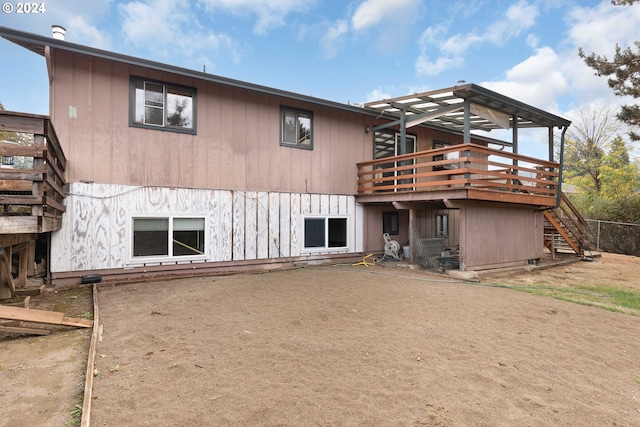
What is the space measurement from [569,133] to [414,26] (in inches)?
A: 671

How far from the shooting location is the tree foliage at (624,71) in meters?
10.8

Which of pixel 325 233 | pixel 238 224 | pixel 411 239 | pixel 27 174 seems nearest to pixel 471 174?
pixel 411 239

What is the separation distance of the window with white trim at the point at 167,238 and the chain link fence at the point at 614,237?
17206mm

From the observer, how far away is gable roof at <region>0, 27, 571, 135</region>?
639cm

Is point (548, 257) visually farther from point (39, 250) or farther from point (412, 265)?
point (39, 250)

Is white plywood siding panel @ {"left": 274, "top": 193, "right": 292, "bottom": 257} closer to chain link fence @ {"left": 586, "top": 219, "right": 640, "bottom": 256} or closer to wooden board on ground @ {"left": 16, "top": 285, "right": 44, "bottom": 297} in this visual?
wooden board on ground @ {"left": 16, "top": 285, "right": 44, "bottom": 297}

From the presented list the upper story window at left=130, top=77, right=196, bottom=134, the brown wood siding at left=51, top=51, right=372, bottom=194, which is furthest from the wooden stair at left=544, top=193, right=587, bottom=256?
the upper story window at left=130, top=77, right=196, bottom=134

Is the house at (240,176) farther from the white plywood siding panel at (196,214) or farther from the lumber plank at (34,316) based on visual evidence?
the lumber plank at (34,316)

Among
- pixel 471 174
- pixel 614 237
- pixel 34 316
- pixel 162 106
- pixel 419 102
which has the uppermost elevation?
pixel 419 102

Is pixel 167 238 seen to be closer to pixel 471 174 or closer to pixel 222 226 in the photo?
pixel 222 226

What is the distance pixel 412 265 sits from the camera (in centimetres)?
959

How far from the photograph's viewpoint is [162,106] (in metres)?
7.68

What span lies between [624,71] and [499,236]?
289 inches

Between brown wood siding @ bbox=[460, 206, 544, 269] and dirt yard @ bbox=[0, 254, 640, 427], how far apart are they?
2.87 metres
